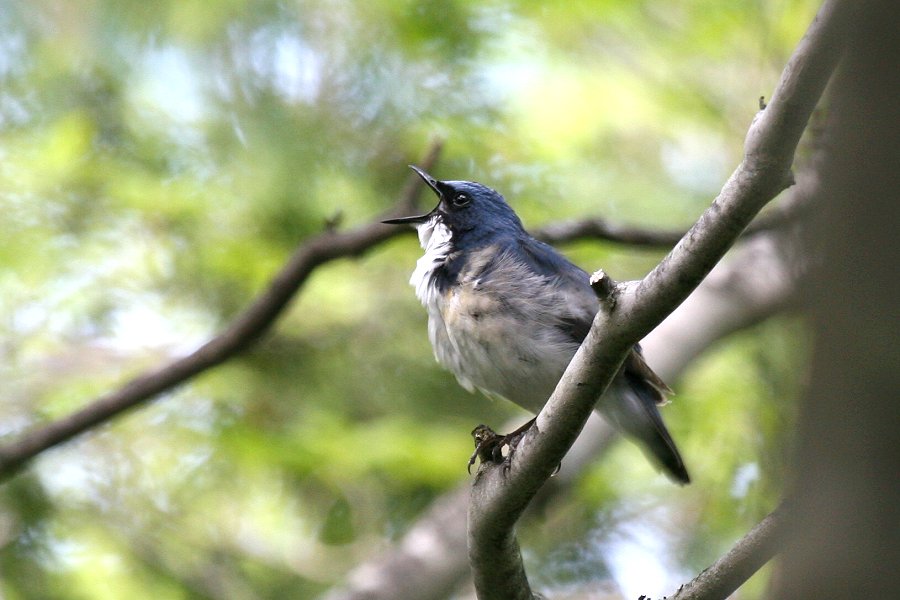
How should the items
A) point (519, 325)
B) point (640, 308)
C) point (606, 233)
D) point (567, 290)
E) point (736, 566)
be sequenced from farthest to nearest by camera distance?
point (606, 233)
point (567, 290)
point (519, 325)
point (736, 566)
point (640, 308)

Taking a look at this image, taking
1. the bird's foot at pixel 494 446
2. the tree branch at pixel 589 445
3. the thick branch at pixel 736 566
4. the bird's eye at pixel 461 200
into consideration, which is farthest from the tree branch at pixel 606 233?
the thick branch at pixel 736 566

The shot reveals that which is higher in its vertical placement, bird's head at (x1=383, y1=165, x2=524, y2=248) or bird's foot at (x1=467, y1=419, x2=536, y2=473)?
bird's foot at (x1=467, y1=419, x2=536, y2=473)

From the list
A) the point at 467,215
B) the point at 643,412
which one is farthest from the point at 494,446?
the point at 467,215

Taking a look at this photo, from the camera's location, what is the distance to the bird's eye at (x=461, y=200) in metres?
6.11

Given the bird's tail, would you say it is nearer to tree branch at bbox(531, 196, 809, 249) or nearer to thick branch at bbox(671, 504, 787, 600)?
tree branch at bbox(531, 196, 809, 249)

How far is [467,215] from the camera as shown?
6.02m

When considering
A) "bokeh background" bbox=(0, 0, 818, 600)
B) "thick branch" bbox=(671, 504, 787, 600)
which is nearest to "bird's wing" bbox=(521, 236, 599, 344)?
"thick branch" bbox=(671, 504, 787, 600)

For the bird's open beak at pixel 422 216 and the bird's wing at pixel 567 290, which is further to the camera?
the bird's open beak at pixel 422 216

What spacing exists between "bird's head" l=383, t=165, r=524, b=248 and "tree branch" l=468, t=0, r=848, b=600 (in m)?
2.06

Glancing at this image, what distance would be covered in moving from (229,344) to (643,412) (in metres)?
2.71

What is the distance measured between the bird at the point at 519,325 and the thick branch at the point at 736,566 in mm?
1582

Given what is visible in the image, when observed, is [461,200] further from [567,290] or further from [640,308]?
[640,308]

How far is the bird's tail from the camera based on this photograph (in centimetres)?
539

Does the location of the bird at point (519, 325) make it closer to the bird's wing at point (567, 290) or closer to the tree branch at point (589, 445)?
the bird's wing at point (567, 290)
